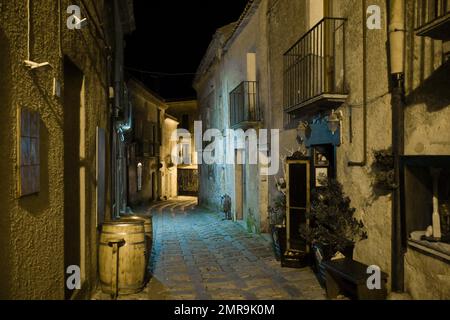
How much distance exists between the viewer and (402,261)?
5.01m

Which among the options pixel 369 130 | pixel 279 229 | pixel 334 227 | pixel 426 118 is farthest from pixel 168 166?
pixel 426 118

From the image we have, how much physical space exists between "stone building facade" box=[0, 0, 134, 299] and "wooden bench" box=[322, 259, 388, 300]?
3423 mm

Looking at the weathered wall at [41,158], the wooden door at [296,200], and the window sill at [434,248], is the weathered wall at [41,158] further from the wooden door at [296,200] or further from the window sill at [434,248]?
the wooden door at [296,200]

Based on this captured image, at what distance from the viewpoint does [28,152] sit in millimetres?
3184

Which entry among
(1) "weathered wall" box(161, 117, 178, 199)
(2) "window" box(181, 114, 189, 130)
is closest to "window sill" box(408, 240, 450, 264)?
(1) "weathered wall" box(161, 117, 178, 199)

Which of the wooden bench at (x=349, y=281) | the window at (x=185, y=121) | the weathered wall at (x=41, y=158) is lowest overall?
the wooden bench at (x=349, y=281)

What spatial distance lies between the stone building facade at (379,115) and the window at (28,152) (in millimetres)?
3833

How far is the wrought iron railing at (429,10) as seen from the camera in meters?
4.05

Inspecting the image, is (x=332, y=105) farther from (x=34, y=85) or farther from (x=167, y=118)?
(x=167, y=118)

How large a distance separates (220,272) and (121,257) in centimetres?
231

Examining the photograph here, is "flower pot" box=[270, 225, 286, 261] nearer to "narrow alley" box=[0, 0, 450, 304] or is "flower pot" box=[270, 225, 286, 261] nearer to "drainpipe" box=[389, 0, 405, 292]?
"narrow alley" box=[0, 0, 450, 304]

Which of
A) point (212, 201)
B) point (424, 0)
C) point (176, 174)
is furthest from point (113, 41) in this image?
point (176, 174)

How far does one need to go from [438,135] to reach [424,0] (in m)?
1.58

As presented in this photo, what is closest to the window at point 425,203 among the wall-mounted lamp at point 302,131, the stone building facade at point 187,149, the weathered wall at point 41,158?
the wall-mounted lamp at point 302,131
